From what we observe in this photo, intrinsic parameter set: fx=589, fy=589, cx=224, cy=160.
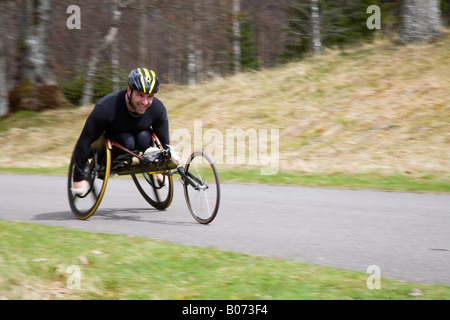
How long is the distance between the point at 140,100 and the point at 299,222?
2.31 m

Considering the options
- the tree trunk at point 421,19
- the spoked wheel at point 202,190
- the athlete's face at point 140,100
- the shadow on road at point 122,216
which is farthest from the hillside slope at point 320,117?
the athlete's face at point 140,100

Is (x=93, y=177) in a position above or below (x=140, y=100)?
below

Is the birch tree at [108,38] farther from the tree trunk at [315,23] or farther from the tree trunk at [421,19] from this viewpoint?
the tree trunk at [421,19]

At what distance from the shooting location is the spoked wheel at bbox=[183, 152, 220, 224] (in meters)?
6.67

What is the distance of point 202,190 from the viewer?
680cm

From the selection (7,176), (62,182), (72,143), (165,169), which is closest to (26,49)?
(72,143)

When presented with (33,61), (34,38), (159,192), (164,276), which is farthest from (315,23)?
(164,276)

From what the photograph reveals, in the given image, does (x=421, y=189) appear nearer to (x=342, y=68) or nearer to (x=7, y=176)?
(x=7, y=176)

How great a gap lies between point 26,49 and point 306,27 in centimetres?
1220

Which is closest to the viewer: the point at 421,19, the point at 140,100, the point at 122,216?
the point at 140,100

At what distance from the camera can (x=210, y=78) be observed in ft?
69.9

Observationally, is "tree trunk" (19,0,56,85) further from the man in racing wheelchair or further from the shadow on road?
the man in racing wheelchair

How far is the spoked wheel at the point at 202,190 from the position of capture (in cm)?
667

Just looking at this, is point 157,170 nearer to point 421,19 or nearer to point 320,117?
point 320,117
